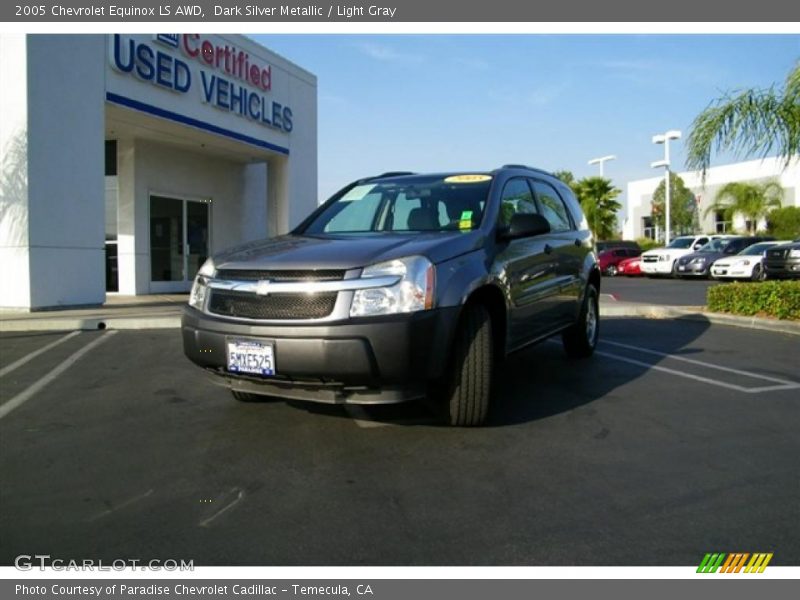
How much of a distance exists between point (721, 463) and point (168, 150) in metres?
15.2

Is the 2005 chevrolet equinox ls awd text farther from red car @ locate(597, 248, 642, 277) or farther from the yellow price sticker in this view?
red car @ locate(597, 248, 642, 277)

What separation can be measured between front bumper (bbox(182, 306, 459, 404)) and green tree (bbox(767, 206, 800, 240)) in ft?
125

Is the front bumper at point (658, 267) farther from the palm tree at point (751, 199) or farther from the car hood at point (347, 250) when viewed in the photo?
the car hood at point (347, 250)

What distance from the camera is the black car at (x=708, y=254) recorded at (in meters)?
24.0

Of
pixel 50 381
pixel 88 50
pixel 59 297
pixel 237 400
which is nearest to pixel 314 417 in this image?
pixel 237 400

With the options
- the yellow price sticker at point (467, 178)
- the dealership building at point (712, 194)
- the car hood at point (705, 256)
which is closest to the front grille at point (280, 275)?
the yellow price sticker at point (467, 178)

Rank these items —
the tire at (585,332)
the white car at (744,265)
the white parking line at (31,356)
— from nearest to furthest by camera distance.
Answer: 1. the white parking line at (31,356)
2. the tire at (585,332)
3. the white car at (744,265)

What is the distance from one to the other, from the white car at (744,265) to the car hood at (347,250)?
18857 millimetres

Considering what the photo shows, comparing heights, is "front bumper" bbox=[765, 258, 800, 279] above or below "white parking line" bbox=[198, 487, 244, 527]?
above

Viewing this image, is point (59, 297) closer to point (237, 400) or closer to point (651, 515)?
point (237, 400)

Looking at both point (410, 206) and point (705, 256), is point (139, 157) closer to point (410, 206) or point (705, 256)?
point (410, 206)

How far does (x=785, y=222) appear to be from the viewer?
36.9m

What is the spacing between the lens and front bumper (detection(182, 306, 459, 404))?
362 centimetres

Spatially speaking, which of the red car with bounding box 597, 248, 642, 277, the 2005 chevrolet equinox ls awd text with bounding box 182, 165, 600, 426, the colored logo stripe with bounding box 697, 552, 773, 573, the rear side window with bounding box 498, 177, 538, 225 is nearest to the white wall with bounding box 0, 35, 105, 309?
the 2005 chevrolet equinox ls awd text with bounding box 182, 165, 600, 426
